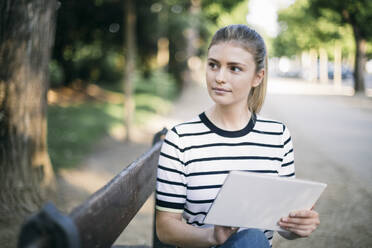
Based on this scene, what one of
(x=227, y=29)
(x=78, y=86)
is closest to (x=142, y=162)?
(x=227, y=29)

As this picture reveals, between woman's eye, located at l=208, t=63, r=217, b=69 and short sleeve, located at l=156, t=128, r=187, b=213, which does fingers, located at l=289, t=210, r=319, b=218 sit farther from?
woman's eye, located at l=208, t=63, r=217, b=69

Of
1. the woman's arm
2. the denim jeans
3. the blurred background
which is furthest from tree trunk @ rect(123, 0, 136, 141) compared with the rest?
the denim jeans

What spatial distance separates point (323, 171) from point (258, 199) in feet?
16.2

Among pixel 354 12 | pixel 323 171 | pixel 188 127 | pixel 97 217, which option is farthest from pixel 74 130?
pixel 354 12

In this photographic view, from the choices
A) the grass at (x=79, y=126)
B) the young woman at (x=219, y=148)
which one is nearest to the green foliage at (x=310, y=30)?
the grass at (x=79, y=126)

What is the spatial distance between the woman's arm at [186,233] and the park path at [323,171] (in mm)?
2089

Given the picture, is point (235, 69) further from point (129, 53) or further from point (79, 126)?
point (79, 126)

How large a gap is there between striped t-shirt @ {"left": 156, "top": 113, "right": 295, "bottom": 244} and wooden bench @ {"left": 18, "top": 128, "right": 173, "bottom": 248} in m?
0.17

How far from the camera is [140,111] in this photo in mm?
13594

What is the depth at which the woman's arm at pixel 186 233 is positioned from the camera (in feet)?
5.14

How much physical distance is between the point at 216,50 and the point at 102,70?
23653 mm

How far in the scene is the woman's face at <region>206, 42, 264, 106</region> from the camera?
5.97ft

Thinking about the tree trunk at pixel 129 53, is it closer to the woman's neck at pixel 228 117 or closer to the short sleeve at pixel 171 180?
the woman's neck at pixel 228 117

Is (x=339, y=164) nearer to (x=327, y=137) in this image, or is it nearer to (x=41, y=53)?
(x=327, y=137)
